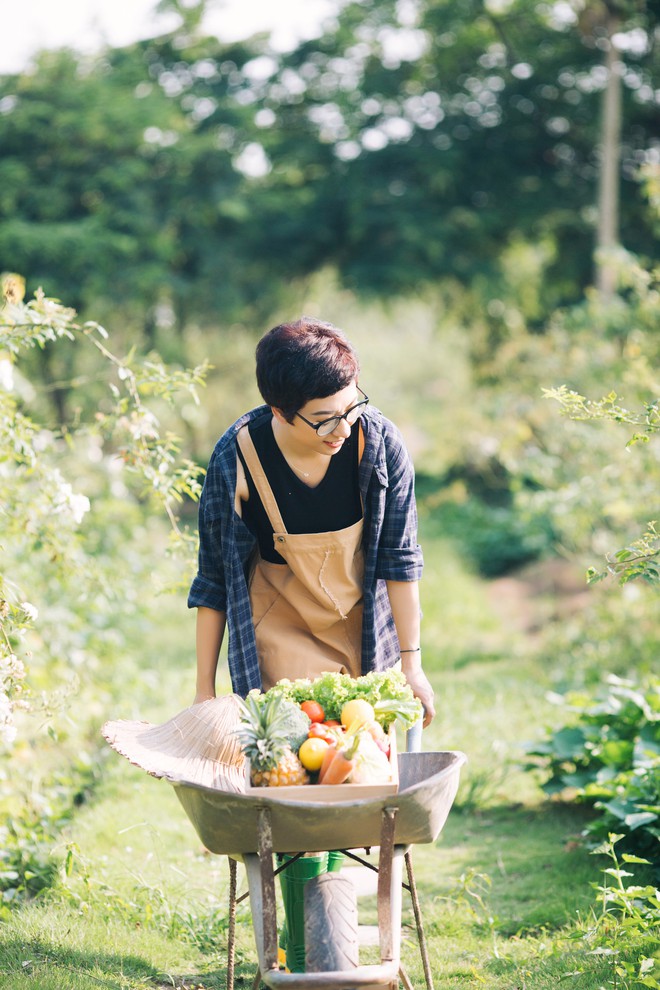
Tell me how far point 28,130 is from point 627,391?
8616mm

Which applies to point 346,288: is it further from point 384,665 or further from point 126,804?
point 384,665

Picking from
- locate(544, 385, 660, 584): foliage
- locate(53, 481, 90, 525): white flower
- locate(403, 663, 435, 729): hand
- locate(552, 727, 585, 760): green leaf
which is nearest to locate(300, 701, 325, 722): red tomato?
locate(403, 663, 435, 729): hand

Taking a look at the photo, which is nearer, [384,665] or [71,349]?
[384,665]

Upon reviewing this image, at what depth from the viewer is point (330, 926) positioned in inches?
91.9

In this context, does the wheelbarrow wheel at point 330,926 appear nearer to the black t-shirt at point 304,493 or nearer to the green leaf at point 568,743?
the black t-shirt at point 304,493

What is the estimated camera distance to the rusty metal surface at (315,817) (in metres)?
2.25

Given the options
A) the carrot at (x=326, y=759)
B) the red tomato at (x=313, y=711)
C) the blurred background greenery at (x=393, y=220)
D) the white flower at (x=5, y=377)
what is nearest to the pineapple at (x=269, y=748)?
the carrot at (x=326, y=759)

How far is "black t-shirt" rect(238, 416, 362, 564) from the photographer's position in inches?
115

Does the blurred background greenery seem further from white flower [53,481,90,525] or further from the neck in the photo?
the neck

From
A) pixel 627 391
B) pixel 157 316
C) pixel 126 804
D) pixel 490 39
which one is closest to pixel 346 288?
pixel 157 316

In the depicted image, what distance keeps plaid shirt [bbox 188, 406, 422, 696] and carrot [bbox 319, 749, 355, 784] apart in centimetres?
66

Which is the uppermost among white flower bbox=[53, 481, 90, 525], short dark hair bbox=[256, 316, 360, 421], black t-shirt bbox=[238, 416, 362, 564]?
short dark hair bbox=[256, 316, 360, 421]

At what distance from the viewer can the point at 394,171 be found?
14.3 metres

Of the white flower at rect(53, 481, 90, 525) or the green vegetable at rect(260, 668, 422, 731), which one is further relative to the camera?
the white flower at rect(53, 481, 90, 525)
